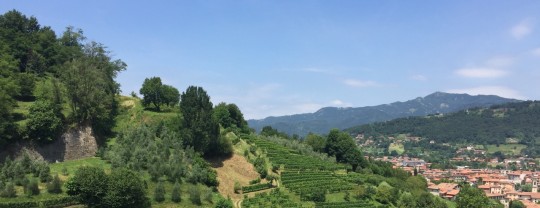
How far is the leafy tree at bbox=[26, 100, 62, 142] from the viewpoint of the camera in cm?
4816

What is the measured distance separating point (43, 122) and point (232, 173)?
23.1m

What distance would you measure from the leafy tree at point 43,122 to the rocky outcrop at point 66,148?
1013 mm

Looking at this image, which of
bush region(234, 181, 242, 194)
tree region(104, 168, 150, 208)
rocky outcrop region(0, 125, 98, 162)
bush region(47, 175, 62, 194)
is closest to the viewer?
tree region(104, 168, 150, 208)

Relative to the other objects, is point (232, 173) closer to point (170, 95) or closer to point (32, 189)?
point (170, 95)

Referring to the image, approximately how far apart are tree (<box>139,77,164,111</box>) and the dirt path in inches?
625

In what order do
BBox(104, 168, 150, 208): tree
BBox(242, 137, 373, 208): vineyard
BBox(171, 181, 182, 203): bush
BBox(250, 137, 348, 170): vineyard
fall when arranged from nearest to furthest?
BBox(104, 168, 150, 208): tree → BBox(171, 181, 182, 203): bush → BBox(242, 137, 373, 208): vineyard → BBox(250, 137, 348, 170): vineyard

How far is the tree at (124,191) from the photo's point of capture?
3753 cm

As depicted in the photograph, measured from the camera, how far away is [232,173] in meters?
58.1

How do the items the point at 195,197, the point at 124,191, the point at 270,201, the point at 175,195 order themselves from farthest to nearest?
1. the point at 270,201
2. the point at 195,197
3. the point at 175,195
4. the point at 124,191

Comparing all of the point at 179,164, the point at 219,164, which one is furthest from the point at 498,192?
the point at 179,164

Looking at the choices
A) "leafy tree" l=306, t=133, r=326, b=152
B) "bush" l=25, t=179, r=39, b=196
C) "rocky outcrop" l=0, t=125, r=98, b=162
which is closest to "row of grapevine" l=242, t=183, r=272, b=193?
"rocky outcrop" l=0, t=125, r=98, b=162

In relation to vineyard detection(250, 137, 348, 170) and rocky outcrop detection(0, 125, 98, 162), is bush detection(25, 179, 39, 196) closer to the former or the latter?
rocky outcrop detection(0, 125, 98, 162)

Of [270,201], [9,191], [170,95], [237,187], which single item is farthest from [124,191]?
[170,95]

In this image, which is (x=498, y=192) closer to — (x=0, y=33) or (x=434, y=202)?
(x=434, y=202)
